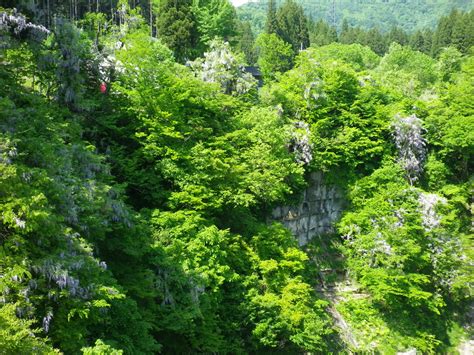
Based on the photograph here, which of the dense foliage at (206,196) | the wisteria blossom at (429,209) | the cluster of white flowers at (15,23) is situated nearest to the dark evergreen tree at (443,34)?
the dense foliage at (206,196)

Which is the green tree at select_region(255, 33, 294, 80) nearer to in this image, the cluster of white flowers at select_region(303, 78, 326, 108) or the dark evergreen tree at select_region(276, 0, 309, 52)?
the dark evergreen tree at select_region(276, 0, 309, 52)

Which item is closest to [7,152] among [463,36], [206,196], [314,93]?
[206,196]

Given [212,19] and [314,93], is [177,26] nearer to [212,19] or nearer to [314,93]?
[212,19]

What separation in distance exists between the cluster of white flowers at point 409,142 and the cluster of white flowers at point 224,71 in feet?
31.4

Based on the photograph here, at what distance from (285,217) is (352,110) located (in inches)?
332

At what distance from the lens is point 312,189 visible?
27859 millimetres

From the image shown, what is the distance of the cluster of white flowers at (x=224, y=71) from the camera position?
2595 cm

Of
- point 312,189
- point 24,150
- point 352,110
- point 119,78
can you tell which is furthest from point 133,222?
point 352,110

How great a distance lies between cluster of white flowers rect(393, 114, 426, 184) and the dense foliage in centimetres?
10

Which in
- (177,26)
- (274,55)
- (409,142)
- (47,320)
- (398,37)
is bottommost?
(47,320)

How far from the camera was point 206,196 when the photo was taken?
19109 millimetres

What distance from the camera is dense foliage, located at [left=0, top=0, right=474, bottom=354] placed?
1117 cm

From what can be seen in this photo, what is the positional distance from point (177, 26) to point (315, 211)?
16894 mm

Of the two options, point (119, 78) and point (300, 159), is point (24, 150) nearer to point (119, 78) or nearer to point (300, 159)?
point (119, 78)
